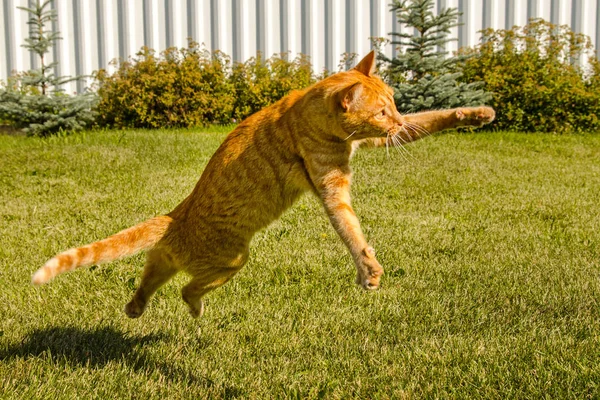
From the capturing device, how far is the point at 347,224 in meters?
2.95

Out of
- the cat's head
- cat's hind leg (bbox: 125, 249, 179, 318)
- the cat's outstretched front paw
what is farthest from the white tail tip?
the cat's outstretched front paw

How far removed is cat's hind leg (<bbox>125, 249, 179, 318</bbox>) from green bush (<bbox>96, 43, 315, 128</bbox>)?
7.53 meters

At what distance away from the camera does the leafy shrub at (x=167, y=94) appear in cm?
1074

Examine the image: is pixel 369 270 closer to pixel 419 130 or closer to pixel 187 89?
pixel 419 130

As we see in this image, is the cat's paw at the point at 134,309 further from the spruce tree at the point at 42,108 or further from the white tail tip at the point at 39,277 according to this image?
the spruce tree at the point at 42,108

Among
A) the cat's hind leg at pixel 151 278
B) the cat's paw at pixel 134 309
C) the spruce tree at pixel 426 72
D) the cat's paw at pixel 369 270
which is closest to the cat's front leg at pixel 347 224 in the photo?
the cat's paw at pixel 369 270

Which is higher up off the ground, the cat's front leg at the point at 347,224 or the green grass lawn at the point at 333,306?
the cat's front leg at the point at 347,224

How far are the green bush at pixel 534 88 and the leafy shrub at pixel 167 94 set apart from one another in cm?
436

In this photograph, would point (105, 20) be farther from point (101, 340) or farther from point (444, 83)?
point (101, 340)

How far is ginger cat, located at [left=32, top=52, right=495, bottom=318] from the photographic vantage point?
3117mm

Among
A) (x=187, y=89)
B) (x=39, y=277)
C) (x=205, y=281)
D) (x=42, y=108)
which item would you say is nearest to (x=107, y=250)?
(x=39, y=277)

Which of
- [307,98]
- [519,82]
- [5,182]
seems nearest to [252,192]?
[307,98]

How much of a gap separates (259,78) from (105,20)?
361 centimetres

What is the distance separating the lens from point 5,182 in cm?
753
